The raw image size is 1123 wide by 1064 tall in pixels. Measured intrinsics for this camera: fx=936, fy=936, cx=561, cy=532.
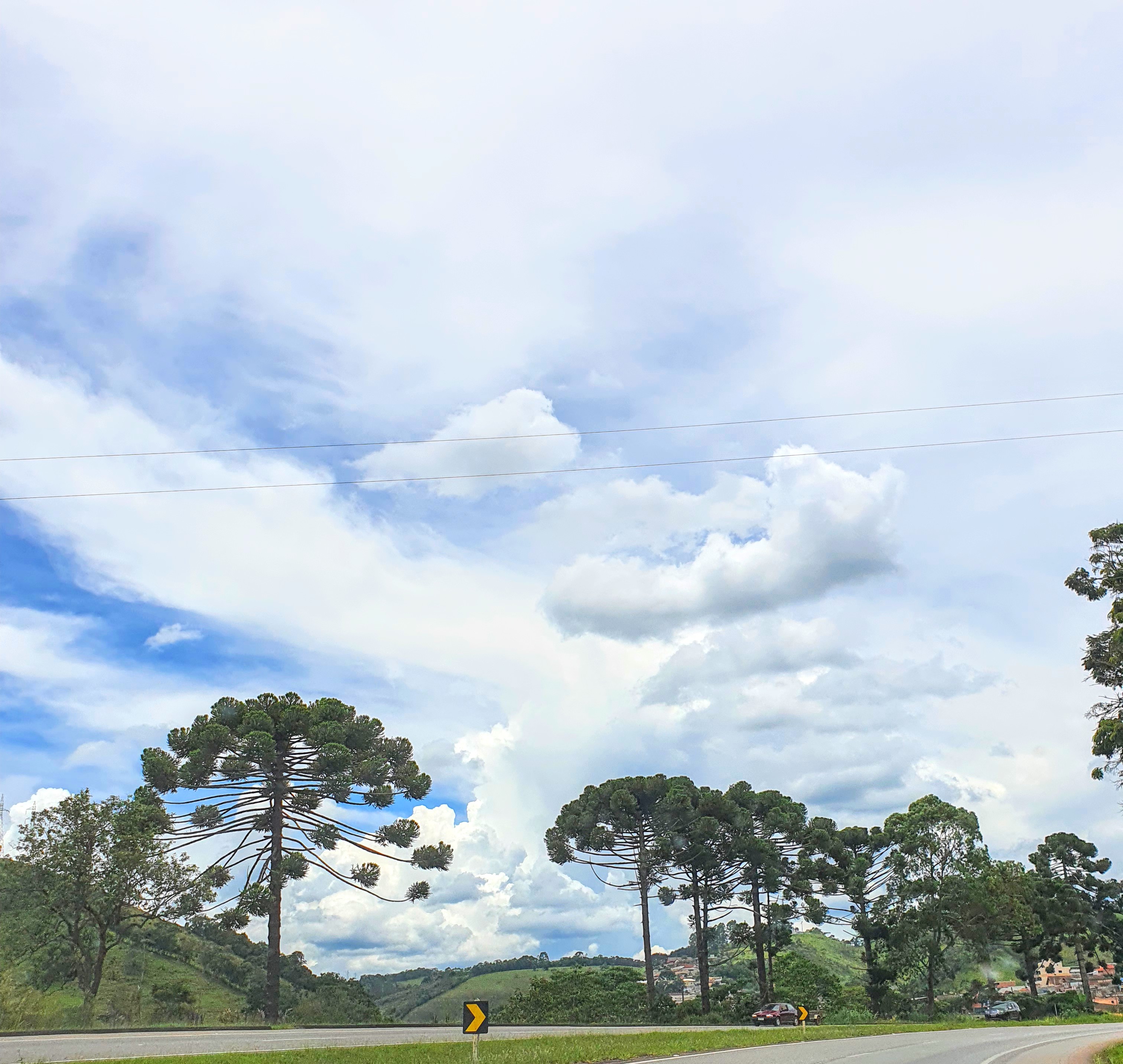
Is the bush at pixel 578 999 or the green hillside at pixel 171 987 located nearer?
the green hillside at pixel 171 987

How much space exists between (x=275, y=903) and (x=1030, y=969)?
55.8 m

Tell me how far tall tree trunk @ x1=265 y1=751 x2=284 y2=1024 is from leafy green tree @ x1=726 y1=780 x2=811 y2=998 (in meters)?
28.6

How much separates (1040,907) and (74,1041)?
216ft

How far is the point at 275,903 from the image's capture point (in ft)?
132

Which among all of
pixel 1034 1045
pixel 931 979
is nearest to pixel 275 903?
pixel 1034 1045

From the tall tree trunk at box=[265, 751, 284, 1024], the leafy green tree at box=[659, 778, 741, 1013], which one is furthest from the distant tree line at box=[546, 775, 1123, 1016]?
the tall tree trunk at box=[265, 751, 284, 1024]

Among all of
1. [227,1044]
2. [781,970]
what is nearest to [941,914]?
[781,970]

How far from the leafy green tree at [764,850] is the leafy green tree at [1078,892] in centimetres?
2369

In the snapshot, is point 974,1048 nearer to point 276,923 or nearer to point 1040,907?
point 276,923

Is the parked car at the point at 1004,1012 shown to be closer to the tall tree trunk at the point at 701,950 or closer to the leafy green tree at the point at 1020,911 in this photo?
the leafy green tree at the point at 1020,911

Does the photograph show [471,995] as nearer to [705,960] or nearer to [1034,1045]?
[705,960]

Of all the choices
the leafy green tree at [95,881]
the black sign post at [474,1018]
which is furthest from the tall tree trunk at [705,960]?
the black sign post at [474,1018]

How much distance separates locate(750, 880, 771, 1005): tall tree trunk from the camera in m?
57.0

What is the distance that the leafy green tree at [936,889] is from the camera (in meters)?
57.4
